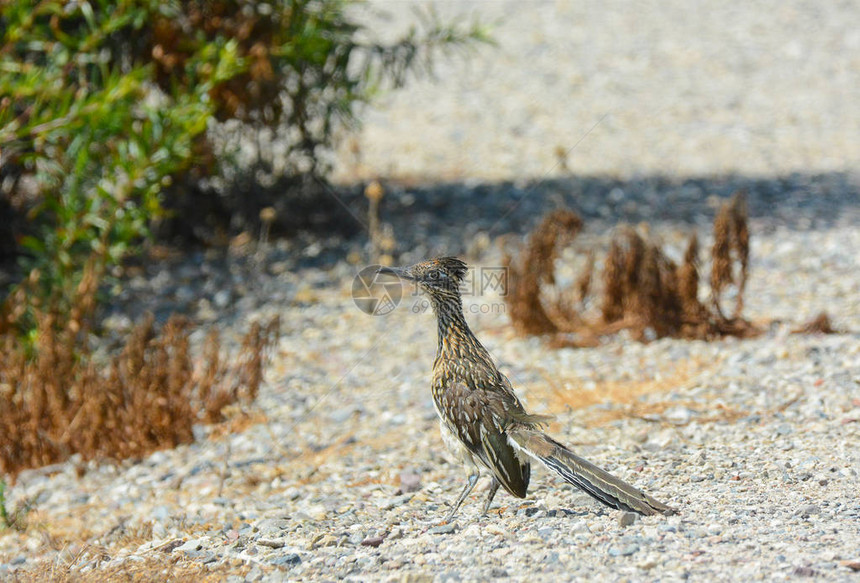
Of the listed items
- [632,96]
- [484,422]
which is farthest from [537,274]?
[632,96]

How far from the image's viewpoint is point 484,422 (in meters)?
4.41

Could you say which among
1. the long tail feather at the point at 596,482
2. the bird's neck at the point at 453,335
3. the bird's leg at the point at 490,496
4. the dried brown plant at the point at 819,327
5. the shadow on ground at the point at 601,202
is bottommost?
the bird's leg at the point at 490,496

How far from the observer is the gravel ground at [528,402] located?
392 cm

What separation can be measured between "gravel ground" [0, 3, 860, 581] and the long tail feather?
0.27ft

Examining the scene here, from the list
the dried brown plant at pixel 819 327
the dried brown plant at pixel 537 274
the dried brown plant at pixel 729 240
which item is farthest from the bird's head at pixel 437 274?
the dried brown plant at pixel 819 327

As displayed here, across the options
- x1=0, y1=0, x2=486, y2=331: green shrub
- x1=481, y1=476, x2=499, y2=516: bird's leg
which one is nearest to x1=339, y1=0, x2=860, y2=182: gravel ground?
x1=0, y1=0, x2=486, y2=331: green shrub

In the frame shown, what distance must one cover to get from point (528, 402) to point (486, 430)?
5.67 feet

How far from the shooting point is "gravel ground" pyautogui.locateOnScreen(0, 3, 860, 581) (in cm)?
392

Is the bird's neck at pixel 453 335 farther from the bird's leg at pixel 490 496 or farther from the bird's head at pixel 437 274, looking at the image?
the bird's leg at pixel 490 496

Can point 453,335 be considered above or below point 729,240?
below

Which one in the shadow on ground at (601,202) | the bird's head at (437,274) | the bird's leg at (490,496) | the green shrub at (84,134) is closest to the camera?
the bird's leg at (490,496)

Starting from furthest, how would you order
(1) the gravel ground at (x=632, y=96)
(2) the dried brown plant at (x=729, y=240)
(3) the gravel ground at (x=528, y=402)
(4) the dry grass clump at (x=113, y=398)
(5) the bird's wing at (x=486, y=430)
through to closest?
(1) the gravel ground at (x=632, y=96), (2) the dried brown plant at (x=729, y=240), (4) the dry grass clump at (x=113, y=398), (5) the bird's wing at (x=486, y=430), (3) the gravel ground at (x=528, y=402)

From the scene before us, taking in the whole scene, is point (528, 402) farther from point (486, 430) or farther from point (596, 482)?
point (596, 482)

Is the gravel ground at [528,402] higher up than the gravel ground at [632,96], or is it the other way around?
the gravel ground at [632,96]
